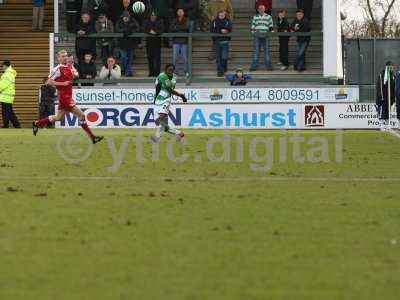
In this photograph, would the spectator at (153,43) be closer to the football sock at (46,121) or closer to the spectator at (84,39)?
the spectator at (84,39)

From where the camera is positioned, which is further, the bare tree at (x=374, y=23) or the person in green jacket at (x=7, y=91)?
the bare tree at (x=374, y=23)

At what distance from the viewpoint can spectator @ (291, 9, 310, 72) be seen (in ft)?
133

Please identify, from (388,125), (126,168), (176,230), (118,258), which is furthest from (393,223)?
(388,125)

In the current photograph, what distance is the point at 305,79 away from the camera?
40.1 meters

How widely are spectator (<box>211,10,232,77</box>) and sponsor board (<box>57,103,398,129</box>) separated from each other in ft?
10.2

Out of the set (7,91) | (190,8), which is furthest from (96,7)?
(7,91)

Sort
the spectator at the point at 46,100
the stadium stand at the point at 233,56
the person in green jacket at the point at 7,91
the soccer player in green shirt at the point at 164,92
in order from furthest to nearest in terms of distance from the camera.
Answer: the stadium stand at the point at 233,56
the spectator at the point at 46,100
the person in green jacket at the point at 7,91
the soccer player in green shirt at the point at 164,92

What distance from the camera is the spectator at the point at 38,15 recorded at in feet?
141

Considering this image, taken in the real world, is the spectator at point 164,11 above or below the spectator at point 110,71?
above

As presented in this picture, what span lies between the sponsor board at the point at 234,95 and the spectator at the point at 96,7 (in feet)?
13.8

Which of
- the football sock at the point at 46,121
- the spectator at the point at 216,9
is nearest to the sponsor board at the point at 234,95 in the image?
the spectator at the point at 216,9

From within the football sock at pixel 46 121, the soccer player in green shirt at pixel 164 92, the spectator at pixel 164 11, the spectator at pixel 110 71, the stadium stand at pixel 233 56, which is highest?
the spectator at pixel 164 11

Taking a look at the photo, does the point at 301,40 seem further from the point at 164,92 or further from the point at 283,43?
the point at 164,92

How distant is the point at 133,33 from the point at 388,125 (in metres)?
9.46
